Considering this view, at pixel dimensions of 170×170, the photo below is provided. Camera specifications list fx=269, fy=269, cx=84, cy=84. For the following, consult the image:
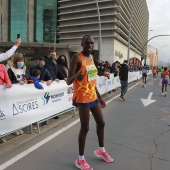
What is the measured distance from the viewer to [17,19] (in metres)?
73.4

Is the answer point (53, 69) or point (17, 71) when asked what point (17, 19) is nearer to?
point (53, 69)

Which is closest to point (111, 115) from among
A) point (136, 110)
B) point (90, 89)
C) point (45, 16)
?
point (136, 110)

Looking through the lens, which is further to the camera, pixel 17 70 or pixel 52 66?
pixel 52 66

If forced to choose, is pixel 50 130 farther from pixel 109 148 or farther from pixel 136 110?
pixel 136 110

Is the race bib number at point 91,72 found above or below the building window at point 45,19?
below

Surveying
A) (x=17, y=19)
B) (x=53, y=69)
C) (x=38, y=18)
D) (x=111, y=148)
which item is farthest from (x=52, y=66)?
(x=17, y=19)

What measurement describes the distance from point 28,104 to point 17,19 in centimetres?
7229

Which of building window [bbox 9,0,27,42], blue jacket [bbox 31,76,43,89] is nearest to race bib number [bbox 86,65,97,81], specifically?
blue jacket [bbox 31,76,43,89]

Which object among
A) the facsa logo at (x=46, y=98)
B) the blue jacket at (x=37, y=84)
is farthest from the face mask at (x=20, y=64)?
the facsa logo at (x=46, y=98)

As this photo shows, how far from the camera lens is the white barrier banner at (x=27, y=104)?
4.94m

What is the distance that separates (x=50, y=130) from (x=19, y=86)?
1425mm

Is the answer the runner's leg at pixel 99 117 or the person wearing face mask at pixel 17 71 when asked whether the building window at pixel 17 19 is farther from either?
the runner's leg at pixel 99 117

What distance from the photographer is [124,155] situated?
4.61 m

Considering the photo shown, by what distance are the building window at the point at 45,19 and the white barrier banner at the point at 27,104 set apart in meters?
64.8
